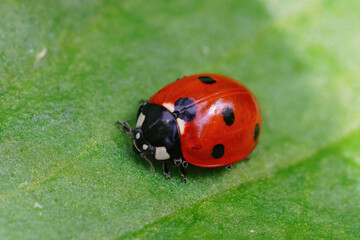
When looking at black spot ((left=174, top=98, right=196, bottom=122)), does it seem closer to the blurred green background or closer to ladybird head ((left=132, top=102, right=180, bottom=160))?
ladybird head ((left=132, top=102, right=180, bottom=160))

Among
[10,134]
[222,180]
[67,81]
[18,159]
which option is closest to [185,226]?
[222,180]

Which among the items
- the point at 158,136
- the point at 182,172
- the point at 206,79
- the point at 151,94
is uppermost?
the point at 206,79

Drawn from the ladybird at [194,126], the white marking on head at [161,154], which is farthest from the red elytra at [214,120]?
the white marking on head at [161,154]

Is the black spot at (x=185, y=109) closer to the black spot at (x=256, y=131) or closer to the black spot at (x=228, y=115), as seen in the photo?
the black spot at (x=228, y=115)

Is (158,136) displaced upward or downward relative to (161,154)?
upward

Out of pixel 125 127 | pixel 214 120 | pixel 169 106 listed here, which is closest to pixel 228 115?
pixel 214 120

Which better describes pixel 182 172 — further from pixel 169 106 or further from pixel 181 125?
pixel 169 106

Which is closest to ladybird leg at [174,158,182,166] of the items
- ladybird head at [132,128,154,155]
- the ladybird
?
the ladybird
